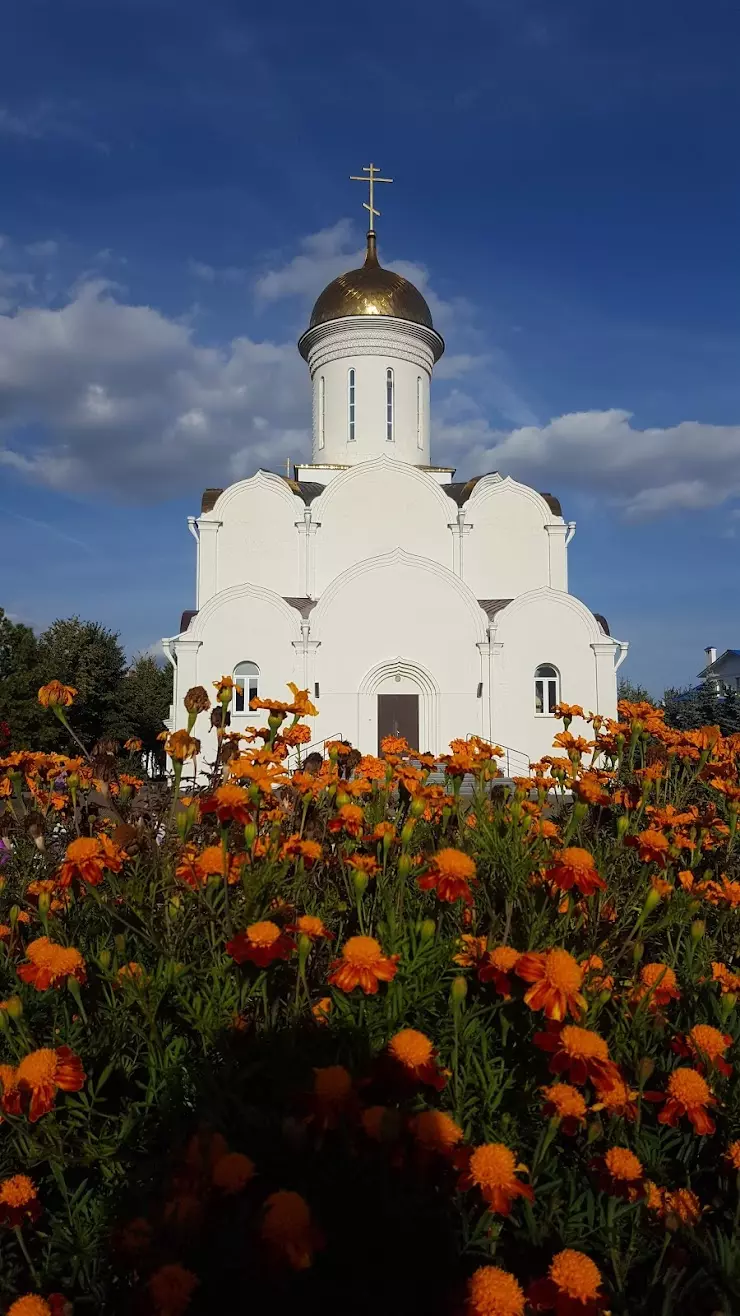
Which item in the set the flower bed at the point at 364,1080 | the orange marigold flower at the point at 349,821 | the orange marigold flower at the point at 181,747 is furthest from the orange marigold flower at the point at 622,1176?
the orange marigold flower at the point at 181,747

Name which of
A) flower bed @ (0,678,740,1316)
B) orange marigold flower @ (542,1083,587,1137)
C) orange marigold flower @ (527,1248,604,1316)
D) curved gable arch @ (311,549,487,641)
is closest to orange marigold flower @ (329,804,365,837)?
flower bed @ (0,678,740,1316)

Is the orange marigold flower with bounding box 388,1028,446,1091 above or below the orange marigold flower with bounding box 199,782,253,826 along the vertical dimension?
below

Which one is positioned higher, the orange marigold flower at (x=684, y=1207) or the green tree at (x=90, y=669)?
the green tree at (x=90, y=669)

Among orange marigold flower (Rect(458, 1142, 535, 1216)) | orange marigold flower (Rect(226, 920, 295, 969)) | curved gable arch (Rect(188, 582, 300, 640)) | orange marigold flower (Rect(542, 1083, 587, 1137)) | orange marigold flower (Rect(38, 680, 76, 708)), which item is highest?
curved gable arch (Rect(188, 582, 300, 640))

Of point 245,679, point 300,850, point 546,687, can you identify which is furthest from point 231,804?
point 546,687

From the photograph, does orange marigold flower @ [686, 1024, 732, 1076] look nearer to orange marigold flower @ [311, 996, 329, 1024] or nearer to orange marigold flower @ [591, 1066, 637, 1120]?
orange marigold flower @ [591, 1066, 637, 1120]

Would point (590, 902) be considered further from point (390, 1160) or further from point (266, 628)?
point (266, 628)

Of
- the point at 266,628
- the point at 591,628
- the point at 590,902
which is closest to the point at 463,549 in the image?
the point at 591,628

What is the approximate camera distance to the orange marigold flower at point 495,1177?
4.20 ft

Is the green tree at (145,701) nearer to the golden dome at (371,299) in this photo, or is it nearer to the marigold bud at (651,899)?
the golden dome at (371,299)

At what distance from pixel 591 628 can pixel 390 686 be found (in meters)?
4.51

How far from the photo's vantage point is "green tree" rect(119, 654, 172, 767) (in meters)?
26.9

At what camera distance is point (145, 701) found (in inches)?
1194

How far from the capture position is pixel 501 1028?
1.77m
